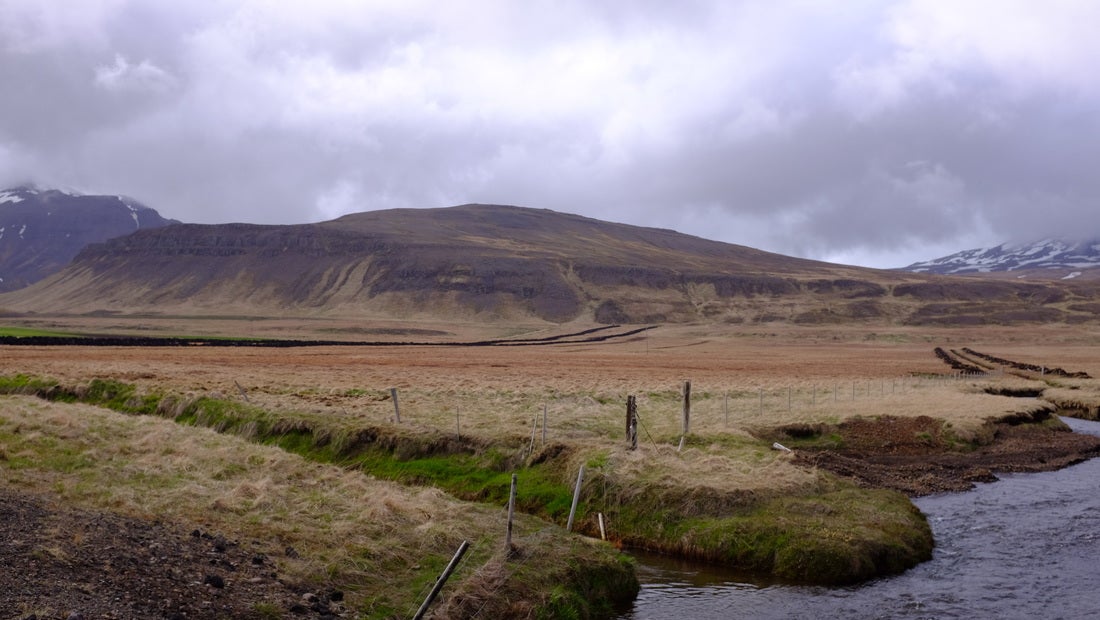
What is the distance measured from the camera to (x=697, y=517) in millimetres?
20266

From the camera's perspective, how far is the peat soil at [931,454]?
2620cm

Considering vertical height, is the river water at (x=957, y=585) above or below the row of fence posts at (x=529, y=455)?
below

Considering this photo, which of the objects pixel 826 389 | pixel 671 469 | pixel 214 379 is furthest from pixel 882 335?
pixel 671 469

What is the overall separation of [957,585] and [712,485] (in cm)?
601

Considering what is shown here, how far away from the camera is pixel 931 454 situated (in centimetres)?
3069

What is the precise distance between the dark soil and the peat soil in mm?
17682

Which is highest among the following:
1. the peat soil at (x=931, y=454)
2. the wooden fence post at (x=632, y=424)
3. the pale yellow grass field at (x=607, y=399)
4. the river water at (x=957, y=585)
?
the wooden fence post at (x=632, y=424)

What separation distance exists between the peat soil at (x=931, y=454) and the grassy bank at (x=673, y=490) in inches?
114

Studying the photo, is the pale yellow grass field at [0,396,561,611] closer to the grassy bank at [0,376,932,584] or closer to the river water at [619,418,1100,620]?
the grassy bank at [0,376,932,584]

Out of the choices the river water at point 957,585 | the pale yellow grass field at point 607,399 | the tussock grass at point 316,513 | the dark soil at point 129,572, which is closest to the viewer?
the dark soil at point 129,572

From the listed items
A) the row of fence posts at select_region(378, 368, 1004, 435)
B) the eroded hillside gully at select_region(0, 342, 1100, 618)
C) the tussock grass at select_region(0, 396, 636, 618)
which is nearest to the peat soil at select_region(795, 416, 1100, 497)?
the eroded hillside gully at select_region(0, 342, 1100, 618)

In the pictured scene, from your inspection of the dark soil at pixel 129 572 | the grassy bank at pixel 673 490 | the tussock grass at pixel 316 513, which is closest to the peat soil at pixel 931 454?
the grassy bank at pixel 673 490

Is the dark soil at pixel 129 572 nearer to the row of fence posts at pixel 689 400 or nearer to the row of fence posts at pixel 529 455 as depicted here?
the row of fence posts at pixel 529 455

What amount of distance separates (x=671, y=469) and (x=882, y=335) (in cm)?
13459
